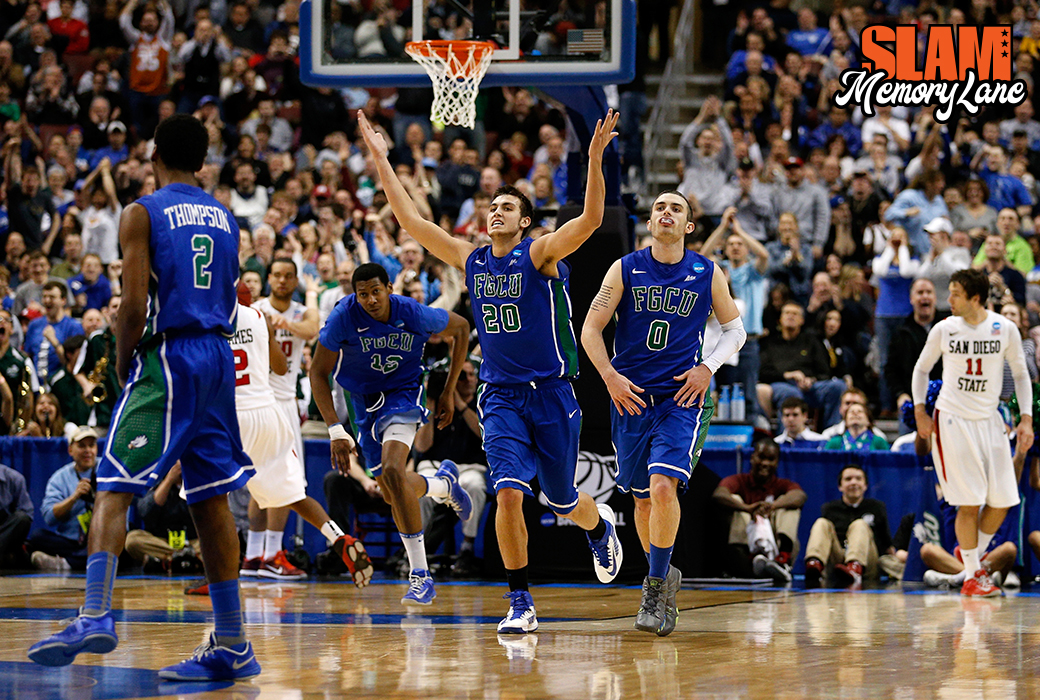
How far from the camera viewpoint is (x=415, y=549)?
9.39m

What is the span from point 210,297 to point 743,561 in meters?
6.91

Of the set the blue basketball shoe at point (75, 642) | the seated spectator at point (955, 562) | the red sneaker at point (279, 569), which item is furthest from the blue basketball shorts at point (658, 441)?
the red sneaker at point (279, 569)

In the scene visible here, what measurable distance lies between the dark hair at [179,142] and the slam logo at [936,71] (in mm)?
13497

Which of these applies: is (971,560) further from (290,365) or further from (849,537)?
(290,365)

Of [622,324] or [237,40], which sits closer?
[622,324]

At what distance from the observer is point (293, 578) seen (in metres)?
11.3

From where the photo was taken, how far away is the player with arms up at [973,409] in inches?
416

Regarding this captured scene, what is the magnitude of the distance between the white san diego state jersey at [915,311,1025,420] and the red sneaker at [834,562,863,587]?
1.61 m

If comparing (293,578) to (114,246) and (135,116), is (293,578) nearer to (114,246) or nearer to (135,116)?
(114,246)

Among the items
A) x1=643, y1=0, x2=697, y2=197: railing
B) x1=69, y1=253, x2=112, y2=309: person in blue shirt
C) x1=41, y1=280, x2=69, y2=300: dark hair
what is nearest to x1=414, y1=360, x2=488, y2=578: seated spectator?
x1=41, y1=280, x2=69, y2=300: dark hair

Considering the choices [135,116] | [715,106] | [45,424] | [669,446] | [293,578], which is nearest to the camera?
[669,446]

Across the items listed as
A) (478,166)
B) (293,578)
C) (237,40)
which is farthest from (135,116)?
(293,578)

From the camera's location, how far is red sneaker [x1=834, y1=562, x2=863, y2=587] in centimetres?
1138

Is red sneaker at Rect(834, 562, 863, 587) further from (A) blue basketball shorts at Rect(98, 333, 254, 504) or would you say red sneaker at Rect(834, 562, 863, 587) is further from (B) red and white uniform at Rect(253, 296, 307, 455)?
(A) blue basketball shorts at Rect(98, 333, 254, 504)
